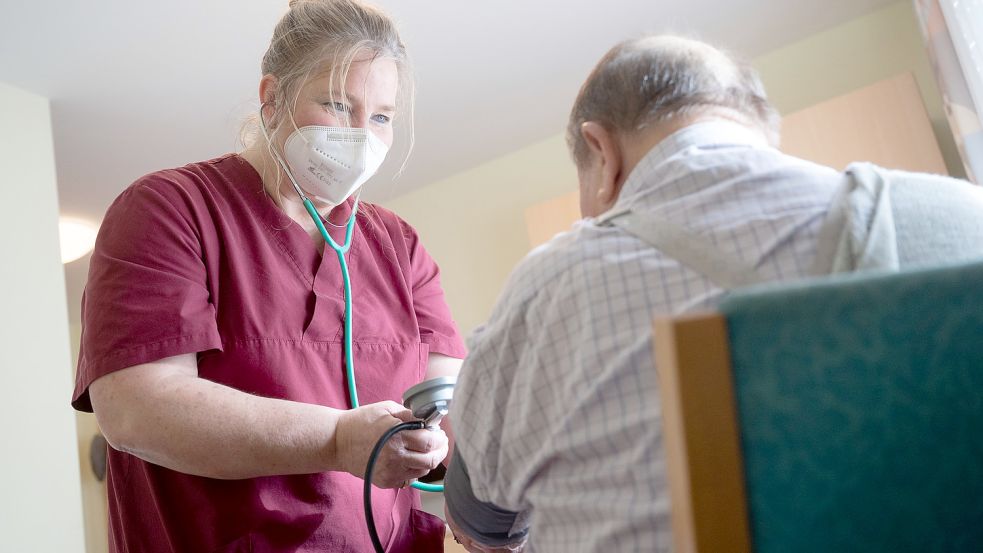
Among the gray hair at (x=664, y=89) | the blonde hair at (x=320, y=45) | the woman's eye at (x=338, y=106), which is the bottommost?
the gray hair at (x=664, y=89)

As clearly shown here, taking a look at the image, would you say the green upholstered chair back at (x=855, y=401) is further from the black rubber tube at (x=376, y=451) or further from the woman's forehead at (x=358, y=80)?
the woman's forehead at (x=358, y=80)

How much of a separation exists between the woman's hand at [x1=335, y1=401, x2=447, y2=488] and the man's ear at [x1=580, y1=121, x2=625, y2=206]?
0.37 metres

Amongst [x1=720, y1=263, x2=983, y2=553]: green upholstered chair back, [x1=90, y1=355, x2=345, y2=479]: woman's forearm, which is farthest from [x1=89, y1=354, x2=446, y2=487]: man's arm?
[x1=720, y1=263, x2=983, y2=553]: green upholstered chair back

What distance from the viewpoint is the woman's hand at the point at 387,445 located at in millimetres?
1015

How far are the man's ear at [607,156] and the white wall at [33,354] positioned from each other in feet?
7.02

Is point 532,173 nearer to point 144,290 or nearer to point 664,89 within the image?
point 144,290

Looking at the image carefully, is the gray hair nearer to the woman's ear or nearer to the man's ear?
the man's ear

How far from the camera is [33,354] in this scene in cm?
250

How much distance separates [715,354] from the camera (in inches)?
17.4

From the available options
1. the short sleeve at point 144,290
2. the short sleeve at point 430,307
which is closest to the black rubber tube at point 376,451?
the short sleeve at point 144,290

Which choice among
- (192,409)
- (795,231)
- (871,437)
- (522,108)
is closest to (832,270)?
(795,231)

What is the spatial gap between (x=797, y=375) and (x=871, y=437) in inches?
2.3

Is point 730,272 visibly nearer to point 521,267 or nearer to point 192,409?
point 521,267

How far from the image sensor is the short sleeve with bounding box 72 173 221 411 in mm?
1055
